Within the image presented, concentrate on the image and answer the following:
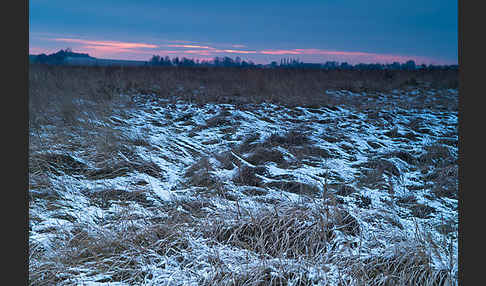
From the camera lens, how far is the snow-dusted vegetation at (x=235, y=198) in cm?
218

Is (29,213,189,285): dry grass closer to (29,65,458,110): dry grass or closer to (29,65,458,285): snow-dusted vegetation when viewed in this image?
(29,65,458,285): snow-dusted vegetation

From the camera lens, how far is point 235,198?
347cm

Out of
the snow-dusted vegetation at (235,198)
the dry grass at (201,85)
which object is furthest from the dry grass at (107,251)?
the dry grass at (201,85)

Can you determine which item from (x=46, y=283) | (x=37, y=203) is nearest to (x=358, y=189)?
(x=46, y=283)

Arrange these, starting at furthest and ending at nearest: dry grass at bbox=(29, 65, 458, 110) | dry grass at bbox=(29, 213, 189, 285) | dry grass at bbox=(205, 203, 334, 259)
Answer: dry grass at bbox=(29, 65, 458, 110) < dry grass at bbox=(205, 203, 334, 259) < dry grass at bbox=(29, 213, 189, 285)

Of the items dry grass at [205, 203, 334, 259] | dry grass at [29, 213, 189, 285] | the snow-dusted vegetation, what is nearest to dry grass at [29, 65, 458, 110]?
the snow-dusted vegetation

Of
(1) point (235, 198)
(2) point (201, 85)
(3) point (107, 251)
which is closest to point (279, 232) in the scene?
(1) point (235, 198)

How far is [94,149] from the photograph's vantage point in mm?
4531

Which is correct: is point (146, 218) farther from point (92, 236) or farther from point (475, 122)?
point (475, 122)

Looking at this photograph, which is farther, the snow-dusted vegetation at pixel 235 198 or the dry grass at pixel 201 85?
the dry grass at pixel 201 85

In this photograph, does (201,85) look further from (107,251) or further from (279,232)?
(107,251)

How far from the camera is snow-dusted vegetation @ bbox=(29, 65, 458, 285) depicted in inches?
85.7

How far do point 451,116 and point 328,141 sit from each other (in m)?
5.09

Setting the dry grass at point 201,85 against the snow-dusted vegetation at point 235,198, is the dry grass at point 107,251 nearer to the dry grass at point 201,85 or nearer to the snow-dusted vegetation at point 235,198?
the snow-dusted vegetation at point 235,198
